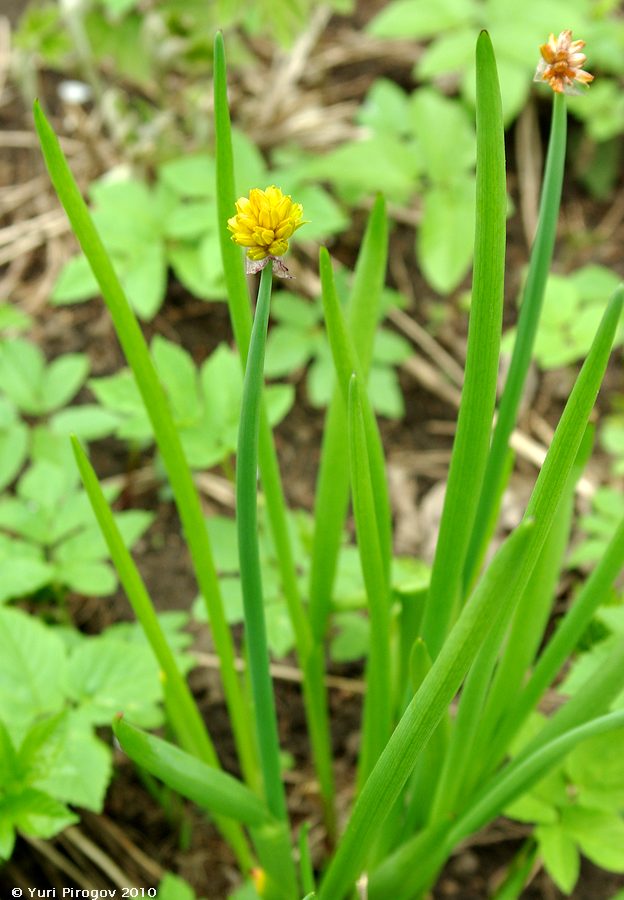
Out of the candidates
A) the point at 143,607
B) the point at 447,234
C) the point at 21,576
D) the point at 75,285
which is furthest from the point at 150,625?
the point at 447,234

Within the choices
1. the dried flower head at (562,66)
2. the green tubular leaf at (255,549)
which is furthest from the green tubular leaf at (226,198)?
the dried flower head at (562,66)

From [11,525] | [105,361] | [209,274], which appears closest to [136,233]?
[209,274]

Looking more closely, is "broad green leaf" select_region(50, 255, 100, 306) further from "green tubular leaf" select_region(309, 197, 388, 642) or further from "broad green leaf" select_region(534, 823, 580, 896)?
"broad green leaf" select_region(534, 823, 580, 896)

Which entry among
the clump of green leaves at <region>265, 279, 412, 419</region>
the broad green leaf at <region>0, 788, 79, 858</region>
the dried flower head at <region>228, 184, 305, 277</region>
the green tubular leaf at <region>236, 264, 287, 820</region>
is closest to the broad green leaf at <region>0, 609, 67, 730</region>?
the broad green leaf at <region>0, 788, 79, 858</region>

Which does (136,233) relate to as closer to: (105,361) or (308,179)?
(105,361)

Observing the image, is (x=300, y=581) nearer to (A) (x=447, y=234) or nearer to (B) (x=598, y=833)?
(B) (x=598, y=833)

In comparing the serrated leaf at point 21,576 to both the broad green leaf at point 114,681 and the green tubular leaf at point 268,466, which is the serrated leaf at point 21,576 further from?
the green tubular leaf at point 268,466
